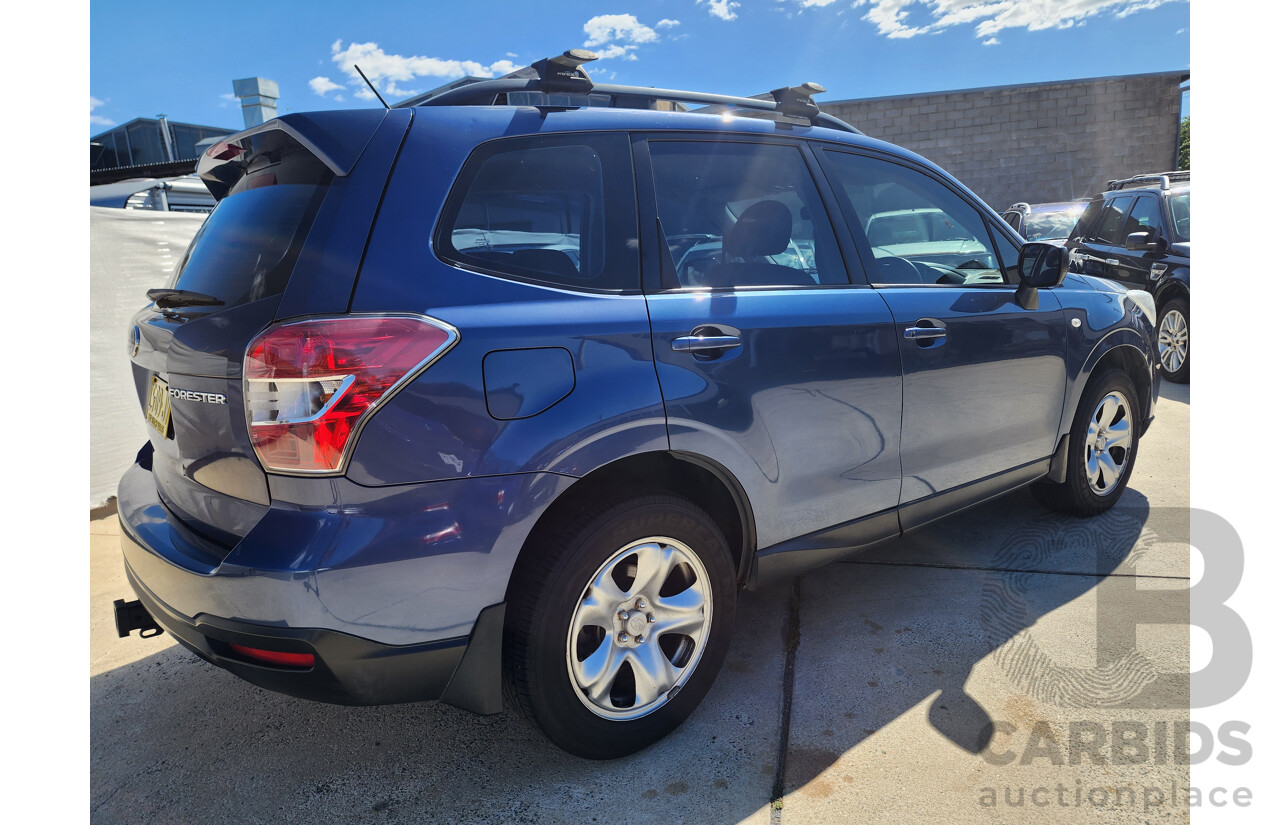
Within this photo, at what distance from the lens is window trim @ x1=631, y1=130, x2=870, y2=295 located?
2375 mm

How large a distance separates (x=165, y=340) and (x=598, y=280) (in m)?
1.20

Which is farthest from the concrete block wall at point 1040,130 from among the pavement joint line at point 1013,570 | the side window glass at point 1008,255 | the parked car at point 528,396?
the parked car at point 528,396

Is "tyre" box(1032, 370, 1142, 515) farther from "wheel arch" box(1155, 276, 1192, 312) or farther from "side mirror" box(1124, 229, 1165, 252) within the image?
"side mirror" box(1124, 229, 1165, 252)

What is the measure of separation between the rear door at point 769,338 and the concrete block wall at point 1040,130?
20.1 meters

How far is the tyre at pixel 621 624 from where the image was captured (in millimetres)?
2111

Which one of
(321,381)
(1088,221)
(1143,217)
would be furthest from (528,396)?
(1088,221)

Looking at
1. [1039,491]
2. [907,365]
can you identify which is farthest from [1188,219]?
[907,365]

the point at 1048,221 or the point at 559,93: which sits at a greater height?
the point at 1048,221

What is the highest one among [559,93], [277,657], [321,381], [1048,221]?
[1048,221]

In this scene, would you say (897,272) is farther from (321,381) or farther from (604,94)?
(321,381)

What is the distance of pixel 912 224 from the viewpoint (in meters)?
3.43

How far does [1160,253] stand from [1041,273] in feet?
17.4

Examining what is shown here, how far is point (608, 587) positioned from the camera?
7.35 ft

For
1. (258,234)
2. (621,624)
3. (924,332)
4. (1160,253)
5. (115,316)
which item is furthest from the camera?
(1160,253)
